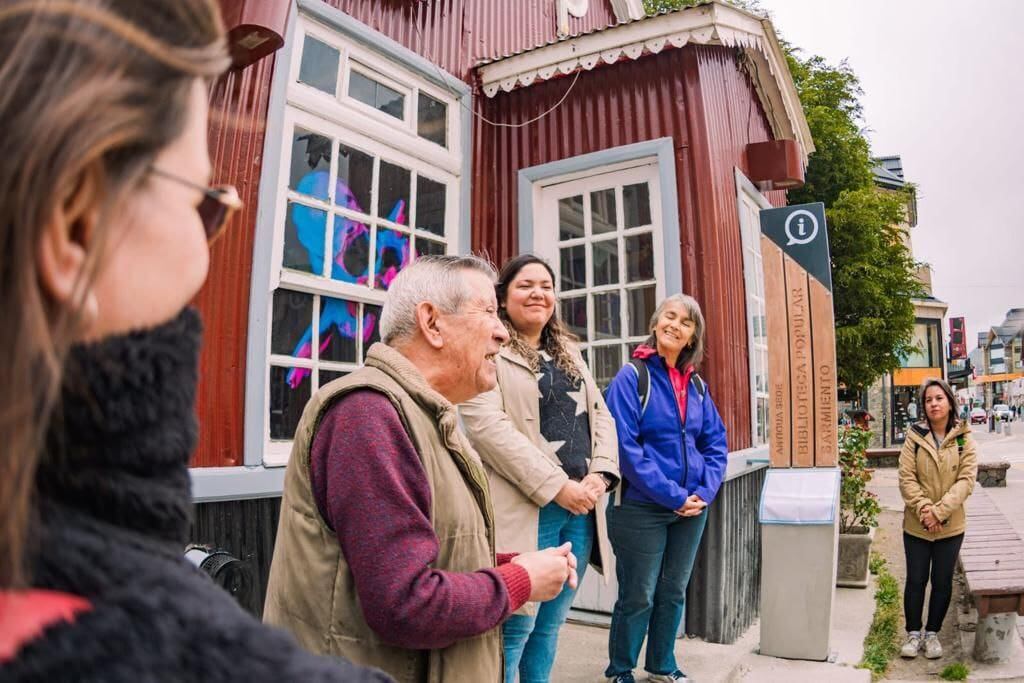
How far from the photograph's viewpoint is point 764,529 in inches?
172

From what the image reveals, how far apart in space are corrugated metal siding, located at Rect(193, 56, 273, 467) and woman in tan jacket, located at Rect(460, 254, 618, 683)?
48.1 inches

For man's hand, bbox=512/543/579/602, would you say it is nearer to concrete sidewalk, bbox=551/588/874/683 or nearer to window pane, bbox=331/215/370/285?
concrete sidewalk, bbox=551/588/874/683

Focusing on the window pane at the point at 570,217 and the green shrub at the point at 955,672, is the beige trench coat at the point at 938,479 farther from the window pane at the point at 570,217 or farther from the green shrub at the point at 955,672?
the window pane at the point at 570,217

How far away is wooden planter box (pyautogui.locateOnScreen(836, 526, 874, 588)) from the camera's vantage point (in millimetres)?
6352

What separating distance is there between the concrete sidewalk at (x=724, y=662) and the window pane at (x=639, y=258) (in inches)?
94.5

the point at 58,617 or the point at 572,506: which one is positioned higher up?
the point at 58,617

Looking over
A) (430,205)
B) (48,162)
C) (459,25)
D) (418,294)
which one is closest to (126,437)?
(48,162)

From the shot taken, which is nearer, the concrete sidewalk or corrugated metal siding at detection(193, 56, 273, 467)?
corrugated metal siding at detection(193, 56, 273, 467)

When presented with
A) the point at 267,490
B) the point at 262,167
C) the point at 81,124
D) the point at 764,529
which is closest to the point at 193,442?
the point at 81,124

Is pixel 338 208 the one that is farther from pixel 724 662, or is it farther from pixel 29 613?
pixel 29 613

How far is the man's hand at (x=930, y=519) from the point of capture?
490cm

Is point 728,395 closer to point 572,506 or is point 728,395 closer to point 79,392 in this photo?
point 572,506

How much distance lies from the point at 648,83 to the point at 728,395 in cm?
224

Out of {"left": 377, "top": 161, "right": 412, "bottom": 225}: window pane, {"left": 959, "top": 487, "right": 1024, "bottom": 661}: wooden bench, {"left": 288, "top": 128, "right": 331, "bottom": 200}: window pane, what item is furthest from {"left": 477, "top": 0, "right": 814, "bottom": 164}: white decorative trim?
{"left": 959, "top": 487, "right": 1024, "bottom": 661}: wooden bench
